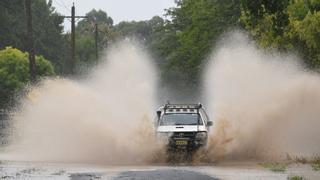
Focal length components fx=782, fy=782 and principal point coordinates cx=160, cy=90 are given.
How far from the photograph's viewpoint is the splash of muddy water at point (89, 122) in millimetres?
28188

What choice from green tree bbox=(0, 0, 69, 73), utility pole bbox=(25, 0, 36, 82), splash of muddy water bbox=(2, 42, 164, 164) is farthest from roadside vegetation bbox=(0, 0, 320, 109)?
utility pole bbox=(25, 0, 36, 82)

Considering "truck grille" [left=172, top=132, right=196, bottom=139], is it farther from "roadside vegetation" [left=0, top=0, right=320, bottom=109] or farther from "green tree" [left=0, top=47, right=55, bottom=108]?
"green tree" [left=0, top=47, right=55, bottom=108]

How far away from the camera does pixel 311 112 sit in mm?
30453

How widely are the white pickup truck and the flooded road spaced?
2147mm

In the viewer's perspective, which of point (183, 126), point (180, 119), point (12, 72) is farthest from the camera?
point (12, 72)

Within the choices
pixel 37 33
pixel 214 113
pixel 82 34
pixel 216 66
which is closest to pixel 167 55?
pixel 37 33

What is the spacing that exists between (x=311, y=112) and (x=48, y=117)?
10.7 m

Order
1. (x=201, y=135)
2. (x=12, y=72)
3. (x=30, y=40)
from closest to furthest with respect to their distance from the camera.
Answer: (x=201, y=135), (x=30, y=40), (x=12, y=72)

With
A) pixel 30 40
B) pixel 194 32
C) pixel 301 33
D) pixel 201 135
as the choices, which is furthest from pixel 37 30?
pixel 201 135

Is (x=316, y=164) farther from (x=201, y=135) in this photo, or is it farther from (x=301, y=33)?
(x=301, y=33)

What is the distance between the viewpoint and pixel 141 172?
21344 mm

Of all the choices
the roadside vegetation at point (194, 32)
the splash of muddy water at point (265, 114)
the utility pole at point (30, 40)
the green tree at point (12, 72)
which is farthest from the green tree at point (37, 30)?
the splash of muddy water at point (265, 114)

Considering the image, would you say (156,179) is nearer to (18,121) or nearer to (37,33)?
(18,121)

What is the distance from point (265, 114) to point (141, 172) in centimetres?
972
